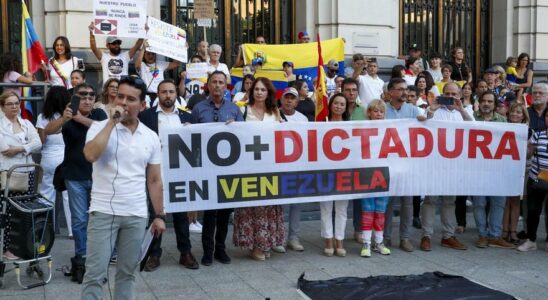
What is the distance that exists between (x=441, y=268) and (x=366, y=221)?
1.02m

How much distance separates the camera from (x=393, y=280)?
6785 mm

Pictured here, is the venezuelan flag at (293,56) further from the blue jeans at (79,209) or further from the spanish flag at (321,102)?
the blue jeans at (79,209)

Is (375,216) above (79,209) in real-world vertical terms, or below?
below

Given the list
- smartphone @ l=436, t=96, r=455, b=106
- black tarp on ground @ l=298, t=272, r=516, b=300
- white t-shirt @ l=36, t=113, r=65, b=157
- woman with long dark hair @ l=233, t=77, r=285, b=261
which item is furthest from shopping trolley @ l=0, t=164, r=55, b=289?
smartphone @ l=436, t=96, r=455, b=106

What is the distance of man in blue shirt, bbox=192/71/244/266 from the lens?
7758mm

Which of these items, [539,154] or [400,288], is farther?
[539,154]

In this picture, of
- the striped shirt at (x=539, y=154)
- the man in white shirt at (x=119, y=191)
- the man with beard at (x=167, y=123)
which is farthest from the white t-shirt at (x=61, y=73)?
the striped shirt at (x=539, y=154)

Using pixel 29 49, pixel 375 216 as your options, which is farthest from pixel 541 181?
pixel 29 49

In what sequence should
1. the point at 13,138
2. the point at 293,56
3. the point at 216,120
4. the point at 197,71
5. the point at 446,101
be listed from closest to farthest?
the point at 13,138
the point at 216,120
the point at 446,101
the point at 197,71
the point at 293,56

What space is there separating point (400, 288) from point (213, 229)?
236 cm

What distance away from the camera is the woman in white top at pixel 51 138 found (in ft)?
25.6

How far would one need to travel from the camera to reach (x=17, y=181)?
22.2 feet

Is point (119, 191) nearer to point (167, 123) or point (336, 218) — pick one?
point (167, 123)

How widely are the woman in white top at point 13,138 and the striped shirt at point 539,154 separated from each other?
19.4 ft
